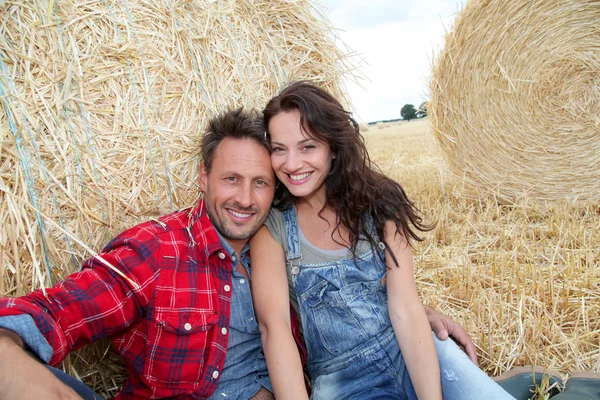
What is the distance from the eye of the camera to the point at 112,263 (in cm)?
188

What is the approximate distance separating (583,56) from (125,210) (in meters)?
4.24

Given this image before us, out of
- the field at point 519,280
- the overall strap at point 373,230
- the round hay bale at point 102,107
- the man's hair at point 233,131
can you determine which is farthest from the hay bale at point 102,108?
the field at point 519,280

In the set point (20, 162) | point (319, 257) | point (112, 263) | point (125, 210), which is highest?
point (20, 162)

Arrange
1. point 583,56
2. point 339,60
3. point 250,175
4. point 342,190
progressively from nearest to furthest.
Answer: point 250,175, point 342,190, point 339,60, point 583,56

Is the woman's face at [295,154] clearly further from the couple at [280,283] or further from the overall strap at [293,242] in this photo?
the overall strap at [293,242]

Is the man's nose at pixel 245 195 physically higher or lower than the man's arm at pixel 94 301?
higher

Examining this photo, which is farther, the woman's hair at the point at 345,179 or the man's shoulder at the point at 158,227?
the woman's hair at the point at 345,179

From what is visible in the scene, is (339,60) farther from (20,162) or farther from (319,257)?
(20,162)

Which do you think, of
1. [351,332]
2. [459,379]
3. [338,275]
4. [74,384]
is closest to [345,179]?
[338,275]

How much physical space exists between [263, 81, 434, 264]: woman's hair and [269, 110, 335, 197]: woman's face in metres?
0.03

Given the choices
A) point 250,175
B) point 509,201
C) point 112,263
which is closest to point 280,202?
point 250,175

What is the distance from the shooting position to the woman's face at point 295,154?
2.25 m

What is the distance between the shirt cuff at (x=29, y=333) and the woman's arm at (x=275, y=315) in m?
0.82

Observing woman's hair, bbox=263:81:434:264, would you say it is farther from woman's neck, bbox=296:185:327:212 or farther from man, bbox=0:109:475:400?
man, bbox=0:109:475:400
